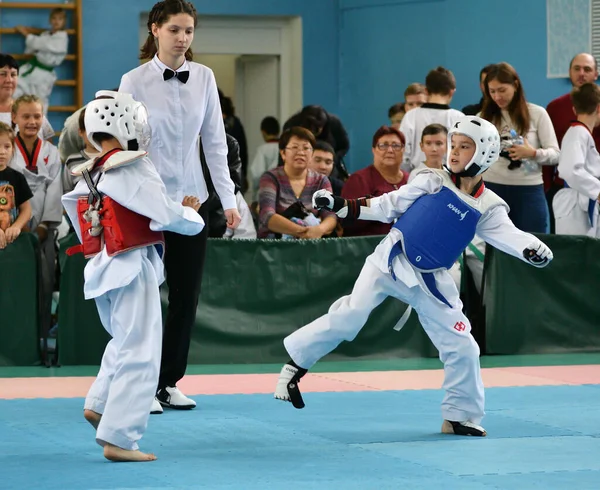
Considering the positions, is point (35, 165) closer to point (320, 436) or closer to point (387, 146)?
point (387, 146)

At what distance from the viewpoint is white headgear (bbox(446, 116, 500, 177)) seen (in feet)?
17.8

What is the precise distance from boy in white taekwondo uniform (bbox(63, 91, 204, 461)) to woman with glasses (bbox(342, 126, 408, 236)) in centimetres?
393

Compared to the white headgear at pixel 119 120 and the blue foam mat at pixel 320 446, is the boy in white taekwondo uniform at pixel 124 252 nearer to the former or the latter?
the white headgear at pixel 119 120

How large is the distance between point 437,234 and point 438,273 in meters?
0.18

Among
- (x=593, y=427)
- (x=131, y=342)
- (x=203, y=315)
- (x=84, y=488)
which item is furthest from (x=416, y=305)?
(x=203, y=315)

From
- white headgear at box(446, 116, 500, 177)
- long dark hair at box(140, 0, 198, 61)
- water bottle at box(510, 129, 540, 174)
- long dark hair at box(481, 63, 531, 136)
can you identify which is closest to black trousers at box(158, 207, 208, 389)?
long dark hair at box(140, 0, 198, 61)

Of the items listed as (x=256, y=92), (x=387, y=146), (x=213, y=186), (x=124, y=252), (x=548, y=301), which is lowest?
(x=548, y=301)

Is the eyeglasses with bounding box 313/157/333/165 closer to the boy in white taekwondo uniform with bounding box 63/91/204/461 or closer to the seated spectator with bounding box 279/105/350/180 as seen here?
the seated spectator with bounding box 279/105/350/180

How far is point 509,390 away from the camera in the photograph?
6910 millimetres

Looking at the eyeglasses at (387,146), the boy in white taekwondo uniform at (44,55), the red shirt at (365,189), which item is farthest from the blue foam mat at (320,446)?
the boy in white taekwondo uniform at (44,55)

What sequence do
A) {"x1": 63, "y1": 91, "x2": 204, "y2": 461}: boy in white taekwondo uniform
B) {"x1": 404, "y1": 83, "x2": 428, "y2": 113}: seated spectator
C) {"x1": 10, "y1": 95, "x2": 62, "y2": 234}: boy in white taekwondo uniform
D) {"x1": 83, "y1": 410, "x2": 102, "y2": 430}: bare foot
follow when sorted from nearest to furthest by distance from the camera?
{"x1": 63, "y1": 91, "x2": 204, "y2": 461}: boy in white taekwondo uniform, {"x1": 83, "y1": 410, "x2": 102, "y2": 430}: bare foot, {"x1": 10, "y1": 95, "x2": 62, "y2": 234}: boy in white taekwondo uniform, {"x1": 404, "y1": 83, "x2": 428, "y2": 113}: seated spectator

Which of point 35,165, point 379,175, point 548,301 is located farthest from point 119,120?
point 548,301

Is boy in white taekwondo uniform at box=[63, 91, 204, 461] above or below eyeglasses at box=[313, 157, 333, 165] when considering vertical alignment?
below

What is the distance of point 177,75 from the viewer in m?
5.74
